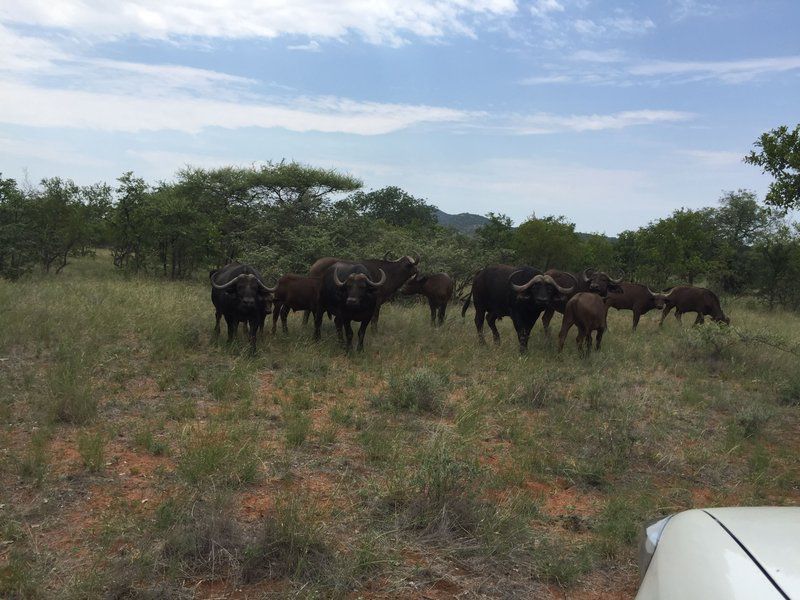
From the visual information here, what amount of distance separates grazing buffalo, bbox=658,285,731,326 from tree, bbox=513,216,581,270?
1173 centimetres

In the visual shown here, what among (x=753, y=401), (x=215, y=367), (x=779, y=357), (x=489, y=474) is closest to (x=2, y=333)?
(x=215, y=367)

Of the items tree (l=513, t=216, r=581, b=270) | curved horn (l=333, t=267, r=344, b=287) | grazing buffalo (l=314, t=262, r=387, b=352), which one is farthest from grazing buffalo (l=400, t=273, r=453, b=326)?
tree (l=513, t=216, r=581, b=270)

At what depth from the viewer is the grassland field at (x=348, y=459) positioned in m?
4.00

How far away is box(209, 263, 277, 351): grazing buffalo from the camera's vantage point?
10.4m

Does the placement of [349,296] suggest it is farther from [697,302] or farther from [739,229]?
[739,229]

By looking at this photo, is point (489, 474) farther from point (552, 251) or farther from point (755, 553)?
point (552, 251)

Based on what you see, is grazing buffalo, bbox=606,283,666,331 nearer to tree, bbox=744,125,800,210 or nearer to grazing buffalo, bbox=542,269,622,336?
grazing buffalo, bbox=542,269,622,336

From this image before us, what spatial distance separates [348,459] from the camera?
594cm

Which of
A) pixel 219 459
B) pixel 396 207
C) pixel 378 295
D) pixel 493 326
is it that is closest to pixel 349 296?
pixel 378 295

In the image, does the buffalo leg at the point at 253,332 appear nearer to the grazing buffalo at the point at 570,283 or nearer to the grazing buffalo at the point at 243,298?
the grazing buffalo at the point at 243,298

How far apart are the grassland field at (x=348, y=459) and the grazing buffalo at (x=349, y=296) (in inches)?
23.7

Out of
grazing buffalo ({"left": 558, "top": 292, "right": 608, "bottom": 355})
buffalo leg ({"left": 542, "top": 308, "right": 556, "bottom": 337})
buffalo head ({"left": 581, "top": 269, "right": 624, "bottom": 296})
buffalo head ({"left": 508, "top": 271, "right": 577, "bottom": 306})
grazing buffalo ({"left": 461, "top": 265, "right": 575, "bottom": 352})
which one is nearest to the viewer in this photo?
grazing buffalo ({"left": 558, "top": 292, "right": 608, "bottom": 355})

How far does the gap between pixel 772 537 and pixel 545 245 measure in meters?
27.9

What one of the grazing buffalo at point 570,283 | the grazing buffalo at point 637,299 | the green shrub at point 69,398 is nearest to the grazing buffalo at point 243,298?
the green shrub at point 69,398
